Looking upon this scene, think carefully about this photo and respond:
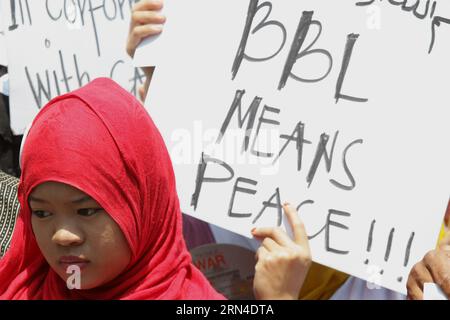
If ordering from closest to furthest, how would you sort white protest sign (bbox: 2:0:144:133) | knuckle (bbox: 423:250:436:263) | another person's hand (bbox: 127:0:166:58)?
knuckle (bbox: 423:250:436:263)
another person's hand (bbox: 127:0:166:58)
white protest sign (bbox: 2:0:144:133)

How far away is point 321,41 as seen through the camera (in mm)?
1768

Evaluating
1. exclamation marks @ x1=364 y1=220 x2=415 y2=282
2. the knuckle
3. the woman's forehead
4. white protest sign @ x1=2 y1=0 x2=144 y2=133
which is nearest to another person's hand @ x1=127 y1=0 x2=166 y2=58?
white protest sign @ x1=2 y1=0 x2=144 y2=133

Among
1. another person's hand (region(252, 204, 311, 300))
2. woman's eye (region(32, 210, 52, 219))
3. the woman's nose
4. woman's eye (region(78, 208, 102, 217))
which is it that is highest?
woman's eye (region(78, 208, 102, 217))

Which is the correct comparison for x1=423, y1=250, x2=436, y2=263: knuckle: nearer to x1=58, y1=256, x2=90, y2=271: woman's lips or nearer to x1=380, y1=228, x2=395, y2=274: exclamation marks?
x1=380, y1=228, x2=395, y2=274: exclamation marks

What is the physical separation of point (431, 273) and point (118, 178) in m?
0.59

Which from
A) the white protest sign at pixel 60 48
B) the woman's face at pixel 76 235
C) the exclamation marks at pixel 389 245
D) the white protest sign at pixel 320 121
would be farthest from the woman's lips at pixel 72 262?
the white protest sign at pixel 60 48

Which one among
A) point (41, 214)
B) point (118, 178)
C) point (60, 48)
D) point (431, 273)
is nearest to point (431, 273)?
point (431, 273)

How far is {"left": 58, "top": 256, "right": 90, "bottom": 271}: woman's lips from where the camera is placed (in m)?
1.52

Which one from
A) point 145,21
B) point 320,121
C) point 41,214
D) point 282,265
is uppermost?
point 145,21

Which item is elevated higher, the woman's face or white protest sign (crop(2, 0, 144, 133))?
white protest sign (crop(2, 0, 144, 133))

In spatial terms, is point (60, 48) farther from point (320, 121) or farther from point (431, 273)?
point (431, 273)

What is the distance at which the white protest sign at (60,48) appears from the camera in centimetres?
225

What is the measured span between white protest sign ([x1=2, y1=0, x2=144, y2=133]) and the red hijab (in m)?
0.59

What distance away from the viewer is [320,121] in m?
1.75
